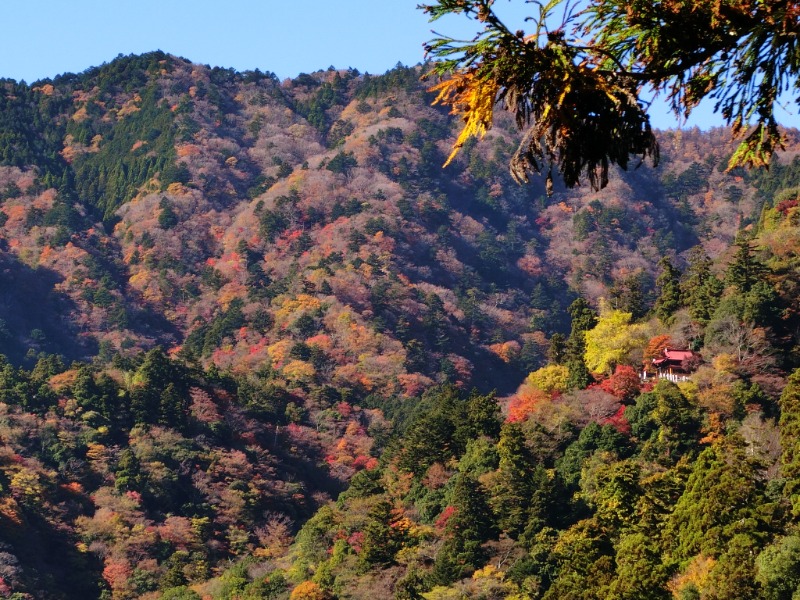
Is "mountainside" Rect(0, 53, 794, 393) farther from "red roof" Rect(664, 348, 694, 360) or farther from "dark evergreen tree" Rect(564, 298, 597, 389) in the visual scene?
"red roof" Rect(664, 348, 694, 360)

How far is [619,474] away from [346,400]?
6612 centimetres

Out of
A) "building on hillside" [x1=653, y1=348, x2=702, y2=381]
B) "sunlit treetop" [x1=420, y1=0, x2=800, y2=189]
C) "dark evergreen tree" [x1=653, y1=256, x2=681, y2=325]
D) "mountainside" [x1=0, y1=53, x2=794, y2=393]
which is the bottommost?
"sunlit treetop" [x1=420, y1=0, x2=800, y2=189]

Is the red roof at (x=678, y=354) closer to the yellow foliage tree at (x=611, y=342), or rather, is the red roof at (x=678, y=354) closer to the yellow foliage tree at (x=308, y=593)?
the yellow foliage tree at (x=611, y=342)

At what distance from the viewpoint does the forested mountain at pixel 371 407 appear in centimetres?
4916

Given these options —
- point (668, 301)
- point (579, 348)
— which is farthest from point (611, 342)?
point (668, 301)

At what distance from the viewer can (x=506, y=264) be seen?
619 feet

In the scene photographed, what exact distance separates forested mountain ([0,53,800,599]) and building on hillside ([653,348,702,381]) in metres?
0.37

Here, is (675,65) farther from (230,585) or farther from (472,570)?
(230,585)

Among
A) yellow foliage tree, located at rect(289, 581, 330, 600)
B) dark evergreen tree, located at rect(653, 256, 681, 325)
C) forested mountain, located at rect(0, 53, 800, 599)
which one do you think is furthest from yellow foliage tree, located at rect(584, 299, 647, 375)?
yellow foliage tree, located at rect(289, 581, 330, 600)

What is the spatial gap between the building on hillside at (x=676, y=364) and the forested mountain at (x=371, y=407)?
0.37m

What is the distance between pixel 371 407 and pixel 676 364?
5086cm

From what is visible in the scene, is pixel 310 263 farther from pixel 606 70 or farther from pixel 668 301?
pixel 606 70

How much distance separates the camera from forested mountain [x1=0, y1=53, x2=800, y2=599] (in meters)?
49.2

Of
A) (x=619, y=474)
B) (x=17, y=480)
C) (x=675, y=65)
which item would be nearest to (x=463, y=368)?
(x=17, y=480)
